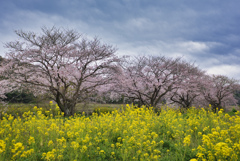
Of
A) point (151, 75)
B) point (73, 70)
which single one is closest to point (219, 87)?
point (151, 75)

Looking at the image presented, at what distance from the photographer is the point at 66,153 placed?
4383mm

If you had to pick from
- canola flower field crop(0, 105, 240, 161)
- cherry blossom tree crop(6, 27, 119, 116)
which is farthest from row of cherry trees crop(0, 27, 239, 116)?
canola flower field crop(0, 105, 240, 161)

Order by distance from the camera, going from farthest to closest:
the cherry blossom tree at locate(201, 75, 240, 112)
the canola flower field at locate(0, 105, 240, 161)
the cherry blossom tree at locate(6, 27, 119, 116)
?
the cherry blossom tree at locate(201, 75, 240, 112), the cherry blossom tree at locate(6, 27, 119, 116), the canola flower field at locate(0, 105, 240, 161)

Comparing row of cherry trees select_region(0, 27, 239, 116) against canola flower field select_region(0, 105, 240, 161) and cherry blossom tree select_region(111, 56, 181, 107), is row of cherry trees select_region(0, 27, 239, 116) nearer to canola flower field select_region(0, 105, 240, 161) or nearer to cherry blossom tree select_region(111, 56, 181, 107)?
cherry blossom tree select_region(111, 56, 181, 107)

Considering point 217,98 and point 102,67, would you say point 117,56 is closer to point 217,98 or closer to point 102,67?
point 102,67

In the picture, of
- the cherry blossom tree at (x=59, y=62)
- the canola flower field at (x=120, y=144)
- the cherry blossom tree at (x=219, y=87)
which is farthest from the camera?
the cherry blossom tree at (x=219, y=87)

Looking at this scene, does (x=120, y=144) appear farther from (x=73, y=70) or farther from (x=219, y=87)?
(x=219, y=87)

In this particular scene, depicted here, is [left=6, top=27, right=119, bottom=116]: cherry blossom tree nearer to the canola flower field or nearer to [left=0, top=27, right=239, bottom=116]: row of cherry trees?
[left=0, top=27, right=239, bottom=116]: row of cherry trees

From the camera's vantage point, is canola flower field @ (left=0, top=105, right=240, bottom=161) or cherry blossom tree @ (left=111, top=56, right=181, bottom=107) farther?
cherry blossom tree @ (left=111, top=56, right=181, bottom=107)

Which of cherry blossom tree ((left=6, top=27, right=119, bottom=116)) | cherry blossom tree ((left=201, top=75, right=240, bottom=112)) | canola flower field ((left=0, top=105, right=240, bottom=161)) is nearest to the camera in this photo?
canola flower field ((left=0, top=105, right=240, bottom=161))

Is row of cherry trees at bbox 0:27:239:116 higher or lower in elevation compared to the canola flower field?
higher

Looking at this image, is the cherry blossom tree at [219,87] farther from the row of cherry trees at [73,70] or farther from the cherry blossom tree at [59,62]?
the cherry blossom tree at [59,62]

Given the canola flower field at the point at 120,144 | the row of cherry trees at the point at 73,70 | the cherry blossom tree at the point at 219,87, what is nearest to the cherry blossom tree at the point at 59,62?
the row of cherry trees at the point at 73,70

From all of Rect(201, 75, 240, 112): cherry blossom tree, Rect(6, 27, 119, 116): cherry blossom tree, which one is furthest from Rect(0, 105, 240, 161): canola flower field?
Rect(201, 75, 240, 112): cherry blossom tree
